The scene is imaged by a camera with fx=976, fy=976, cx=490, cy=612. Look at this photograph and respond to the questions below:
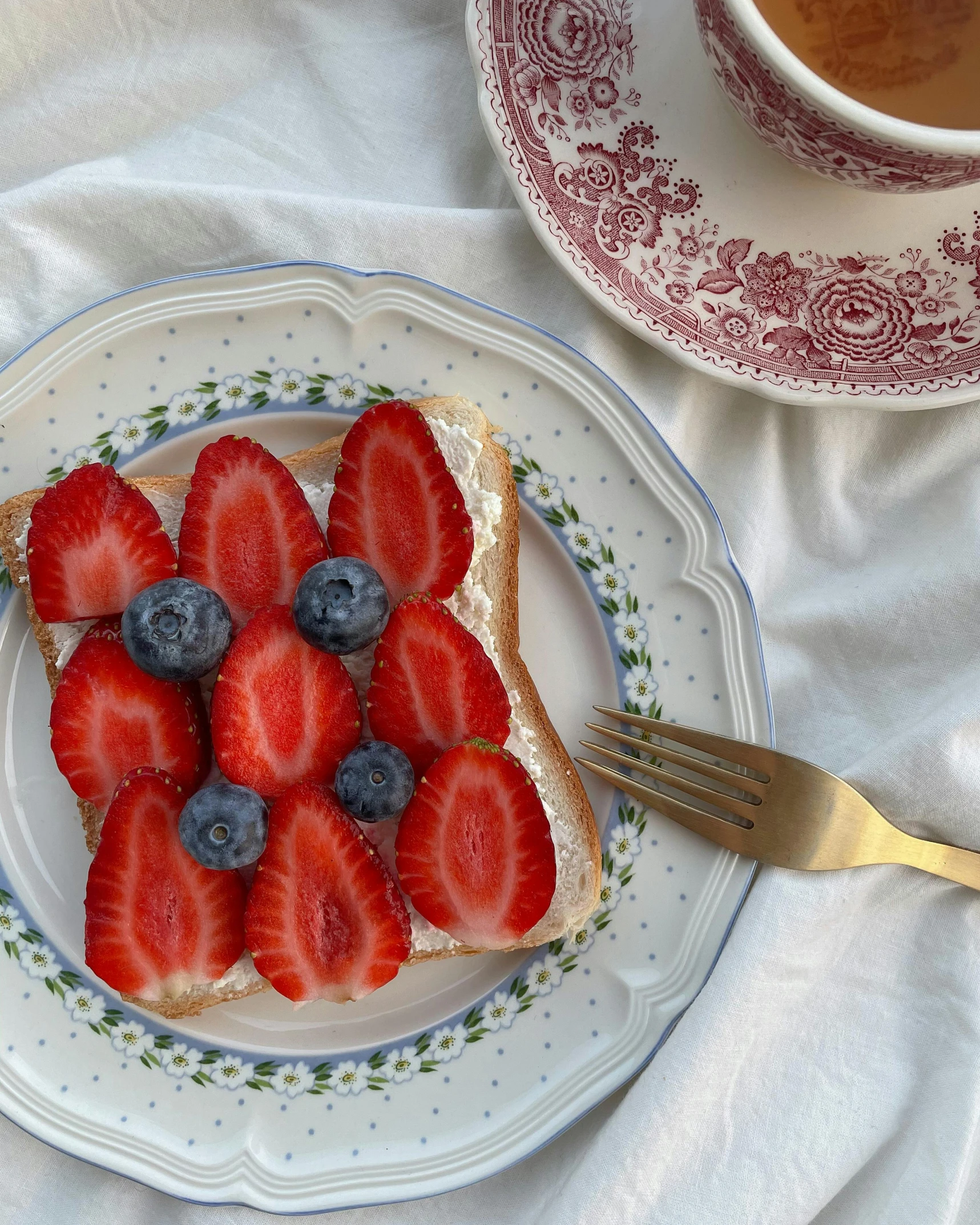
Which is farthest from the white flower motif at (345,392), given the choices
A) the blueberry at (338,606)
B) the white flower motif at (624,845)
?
the white flower motif at (624,845)

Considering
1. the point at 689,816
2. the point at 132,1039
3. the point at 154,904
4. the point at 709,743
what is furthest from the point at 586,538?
the point at 132,1039

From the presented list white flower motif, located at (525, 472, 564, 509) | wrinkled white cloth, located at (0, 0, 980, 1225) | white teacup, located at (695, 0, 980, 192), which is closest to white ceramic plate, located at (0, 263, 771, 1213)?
white flower motif, located at (525, 472, 564, 509)

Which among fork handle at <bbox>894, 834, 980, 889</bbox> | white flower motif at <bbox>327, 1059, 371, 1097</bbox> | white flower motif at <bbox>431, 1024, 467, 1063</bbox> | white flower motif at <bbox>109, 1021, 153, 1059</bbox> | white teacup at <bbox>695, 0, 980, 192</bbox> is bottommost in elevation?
white flower motif at <bbox>109, 1021, 153, 1059</bbox>

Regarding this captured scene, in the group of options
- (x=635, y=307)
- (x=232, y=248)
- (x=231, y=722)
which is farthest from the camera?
(x=232, y=248)

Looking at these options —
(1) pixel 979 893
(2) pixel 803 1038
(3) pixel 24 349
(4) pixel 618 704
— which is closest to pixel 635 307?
(4) pixel 618 704

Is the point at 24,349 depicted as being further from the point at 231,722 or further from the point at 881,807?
the point at 881,807

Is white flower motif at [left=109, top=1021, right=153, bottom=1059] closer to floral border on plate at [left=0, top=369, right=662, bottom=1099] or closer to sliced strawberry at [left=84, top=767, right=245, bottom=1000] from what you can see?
floral border on plate at [left=0, top=369, right=662, bottom=1099]

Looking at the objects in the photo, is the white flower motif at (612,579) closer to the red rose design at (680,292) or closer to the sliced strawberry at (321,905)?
the red rose design at (680,292)
